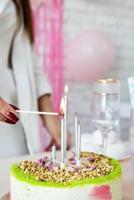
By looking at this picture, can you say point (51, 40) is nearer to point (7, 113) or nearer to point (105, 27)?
point (105, 27)

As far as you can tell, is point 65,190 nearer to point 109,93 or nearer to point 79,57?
point 109,93

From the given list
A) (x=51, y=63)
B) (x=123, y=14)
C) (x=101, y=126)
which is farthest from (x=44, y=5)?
(x=101, y=126)

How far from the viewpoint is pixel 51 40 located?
2.98 m

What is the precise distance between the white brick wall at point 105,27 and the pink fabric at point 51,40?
82 millimetres

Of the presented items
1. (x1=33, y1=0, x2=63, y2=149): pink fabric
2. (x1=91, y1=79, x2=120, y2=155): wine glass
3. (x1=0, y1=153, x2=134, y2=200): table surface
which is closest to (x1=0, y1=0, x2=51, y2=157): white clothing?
(x1=0, y1=153, x2=134, y2=200): table surface

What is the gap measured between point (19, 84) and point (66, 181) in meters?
0.83

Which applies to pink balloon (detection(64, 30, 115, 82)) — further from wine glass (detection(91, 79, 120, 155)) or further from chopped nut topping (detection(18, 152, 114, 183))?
chopped nut topping (detection(18, 152, 114, 183))

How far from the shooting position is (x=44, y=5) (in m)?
2.96

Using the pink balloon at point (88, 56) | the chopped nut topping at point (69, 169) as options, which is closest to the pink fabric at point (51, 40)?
the pink balloon at point (88, 56)

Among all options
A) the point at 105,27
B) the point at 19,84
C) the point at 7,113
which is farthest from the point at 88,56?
the point at 7,113

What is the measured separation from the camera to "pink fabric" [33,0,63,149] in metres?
2.96

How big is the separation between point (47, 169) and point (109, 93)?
13.2 inches

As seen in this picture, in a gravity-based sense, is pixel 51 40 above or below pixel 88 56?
above

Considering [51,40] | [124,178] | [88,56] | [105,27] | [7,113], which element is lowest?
[124,178]
